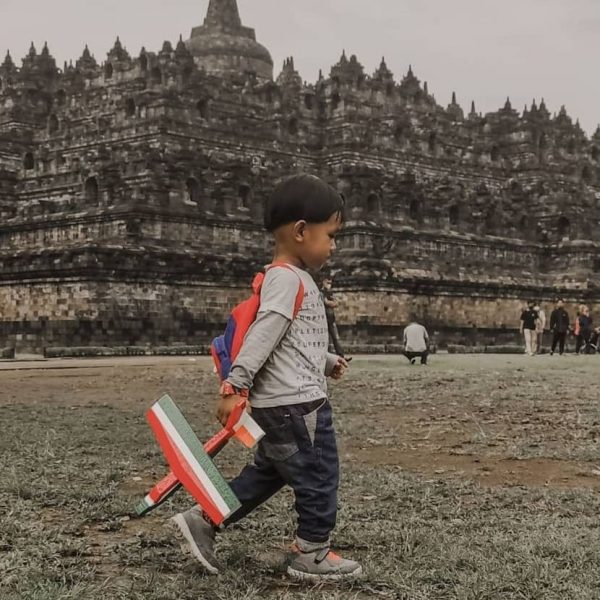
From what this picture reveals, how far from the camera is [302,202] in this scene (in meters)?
5.60

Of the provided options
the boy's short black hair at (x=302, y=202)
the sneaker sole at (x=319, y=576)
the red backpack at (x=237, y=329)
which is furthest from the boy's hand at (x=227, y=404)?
the boy's short black hair at (x=302, y=202)

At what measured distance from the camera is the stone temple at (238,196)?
3228 centimetres

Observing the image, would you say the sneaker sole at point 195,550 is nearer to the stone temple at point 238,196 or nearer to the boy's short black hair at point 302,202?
the boy's short black hair at point 302,202

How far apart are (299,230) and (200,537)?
1774 mm

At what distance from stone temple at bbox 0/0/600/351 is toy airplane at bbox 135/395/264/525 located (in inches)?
1015

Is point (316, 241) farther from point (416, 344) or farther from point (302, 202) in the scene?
point (416, 344)

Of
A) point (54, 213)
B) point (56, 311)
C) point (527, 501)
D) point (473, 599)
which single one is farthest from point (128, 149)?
point (473, 599)

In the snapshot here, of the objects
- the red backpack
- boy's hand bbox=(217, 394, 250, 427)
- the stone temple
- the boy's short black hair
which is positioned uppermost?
the stone temple

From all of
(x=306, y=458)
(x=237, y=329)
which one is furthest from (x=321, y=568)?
(x=237, y=329)

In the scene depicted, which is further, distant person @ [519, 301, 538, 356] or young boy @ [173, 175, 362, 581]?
distant person @ [519, 301, 538, 356]

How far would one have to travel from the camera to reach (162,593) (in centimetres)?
496

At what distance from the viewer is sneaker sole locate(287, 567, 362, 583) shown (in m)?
5.30

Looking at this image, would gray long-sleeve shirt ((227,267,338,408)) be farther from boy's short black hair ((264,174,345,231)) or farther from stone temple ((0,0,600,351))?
stone temple ((0,0,600,351))

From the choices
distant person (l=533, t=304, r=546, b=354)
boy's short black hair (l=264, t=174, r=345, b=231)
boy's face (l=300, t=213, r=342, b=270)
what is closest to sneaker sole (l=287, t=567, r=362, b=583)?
boy's face (l=300, t=213, r=342, b=270)
